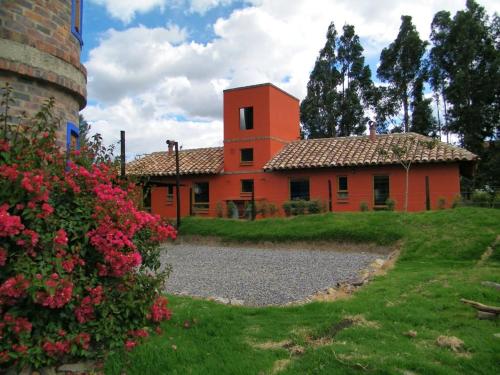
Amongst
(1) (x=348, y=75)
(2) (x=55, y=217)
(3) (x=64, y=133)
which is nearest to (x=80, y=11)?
(3) (x=64, y=133)

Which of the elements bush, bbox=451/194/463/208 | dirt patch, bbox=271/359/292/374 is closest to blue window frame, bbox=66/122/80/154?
dirt patch, bbox=271/359/292/374

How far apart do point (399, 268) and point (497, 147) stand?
21803mm

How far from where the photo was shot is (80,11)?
8250 millimetres

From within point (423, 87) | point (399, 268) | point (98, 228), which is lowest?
point (399, 268)

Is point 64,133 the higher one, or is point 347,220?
point 64,133

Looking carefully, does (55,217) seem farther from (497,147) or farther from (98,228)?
(497,147)

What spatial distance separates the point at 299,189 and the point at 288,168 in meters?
1.31

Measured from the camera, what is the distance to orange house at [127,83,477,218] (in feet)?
59.5

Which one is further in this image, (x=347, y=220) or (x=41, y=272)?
(x=347, y=220)

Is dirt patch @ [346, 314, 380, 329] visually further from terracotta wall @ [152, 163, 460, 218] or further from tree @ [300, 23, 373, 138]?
tree @ [300, 23, 373, 138]

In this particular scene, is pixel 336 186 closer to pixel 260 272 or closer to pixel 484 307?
pixel 260 272

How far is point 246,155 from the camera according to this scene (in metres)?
22.5

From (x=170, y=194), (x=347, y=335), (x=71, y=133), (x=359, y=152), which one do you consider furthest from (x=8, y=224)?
(x=170, y=194)

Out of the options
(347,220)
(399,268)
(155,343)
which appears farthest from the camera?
(347,220)
